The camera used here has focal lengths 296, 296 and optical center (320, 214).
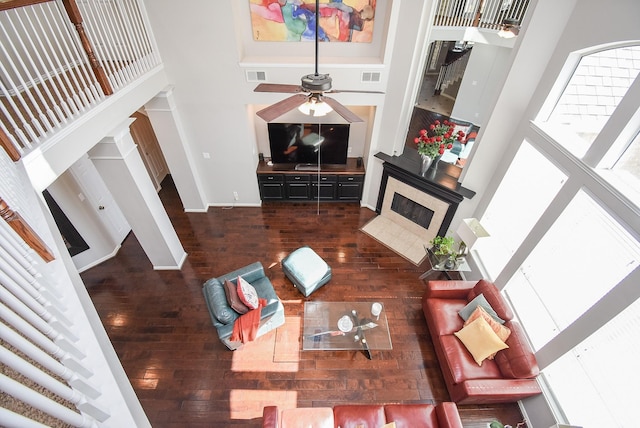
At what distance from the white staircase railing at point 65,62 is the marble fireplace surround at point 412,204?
4151 millimetres

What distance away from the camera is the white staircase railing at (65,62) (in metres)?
2.58

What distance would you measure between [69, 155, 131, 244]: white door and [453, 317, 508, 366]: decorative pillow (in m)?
5.69

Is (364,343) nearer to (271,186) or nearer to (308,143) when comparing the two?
(271,186)

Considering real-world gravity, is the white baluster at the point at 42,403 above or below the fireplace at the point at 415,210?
above

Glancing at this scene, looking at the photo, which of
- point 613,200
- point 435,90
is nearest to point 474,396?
point 613,200

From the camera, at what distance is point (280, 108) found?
265 centimetres

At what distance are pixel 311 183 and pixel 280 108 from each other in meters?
3.71

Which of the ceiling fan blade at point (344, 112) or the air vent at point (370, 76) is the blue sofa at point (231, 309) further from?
the air vent at point (370, 76)

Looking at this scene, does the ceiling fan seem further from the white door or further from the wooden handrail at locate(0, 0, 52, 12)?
the white door

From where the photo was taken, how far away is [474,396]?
10.7ft

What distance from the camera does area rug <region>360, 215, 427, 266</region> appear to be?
18.0 ft

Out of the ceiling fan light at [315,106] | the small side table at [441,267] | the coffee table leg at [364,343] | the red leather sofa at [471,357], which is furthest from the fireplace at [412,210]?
the ceiling fan light at [315,106]

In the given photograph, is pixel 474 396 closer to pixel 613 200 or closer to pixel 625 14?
pixel 613 200

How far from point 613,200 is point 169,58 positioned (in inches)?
230
